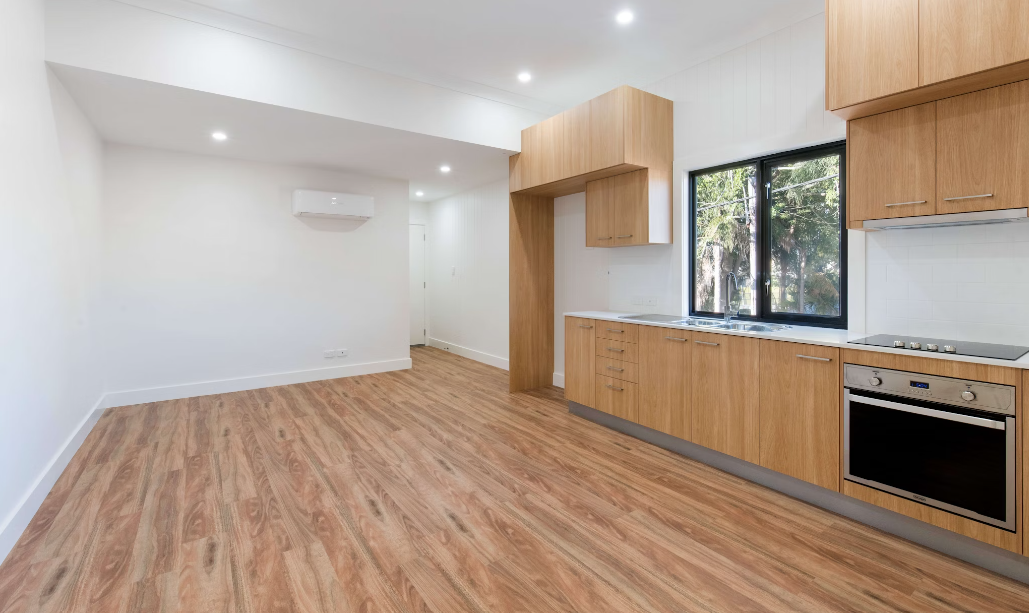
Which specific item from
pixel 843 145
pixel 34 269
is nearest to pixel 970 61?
pixel 843 145

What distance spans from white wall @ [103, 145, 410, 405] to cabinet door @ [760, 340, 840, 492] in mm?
4553

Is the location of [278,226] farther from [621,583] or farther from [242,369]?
[621,583]

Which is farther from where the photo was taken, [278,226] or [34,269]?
[278,226]

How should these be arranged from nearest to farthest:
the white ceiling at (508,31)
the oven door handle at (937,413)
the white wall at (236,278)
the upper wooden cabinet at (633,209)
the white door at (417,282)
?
the oven door handle at (937,413) < the white ceiling at (508,31) < the upper wooden cabinet at (633,209) < the white wall at (236,278) < the white door at (417,282)

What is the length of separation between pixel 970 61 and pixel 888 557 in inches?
86.4

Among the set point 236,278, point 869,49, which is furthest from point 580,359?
point 236,278

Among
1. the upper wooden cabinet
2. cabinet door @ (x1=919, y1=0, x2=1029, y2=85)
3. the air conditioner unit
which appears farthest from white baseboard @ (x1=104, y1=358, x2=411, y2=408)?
cabinet door @ (x1=919, y1=0, x2=1029, y2=85)

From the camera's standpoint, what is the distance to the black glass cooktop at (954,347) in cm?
202

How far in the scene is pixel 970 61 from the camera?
2.00 meters

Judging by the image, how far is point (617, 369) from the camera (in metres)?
3.71

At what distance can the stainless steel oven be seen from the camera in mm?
1915

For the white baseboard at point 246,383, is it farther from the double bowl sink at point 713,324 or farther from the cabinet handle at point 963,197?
the cabinet handle at point 963,197

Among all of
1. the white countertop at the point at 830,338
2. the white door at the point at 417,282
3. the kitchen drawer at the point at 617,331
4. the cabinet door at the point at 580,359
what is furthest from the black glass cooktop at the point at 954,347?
the white door at the point at 417,282

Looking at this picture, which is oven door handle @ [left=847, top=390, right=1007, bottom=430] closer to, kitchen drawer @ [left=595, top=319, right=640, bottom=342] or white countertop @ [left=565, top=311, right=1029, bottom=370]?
white countertop @ [left=565, top=311, right=1029, bottom=370]
